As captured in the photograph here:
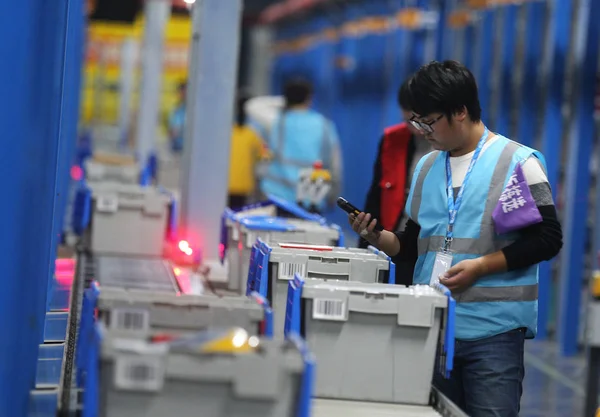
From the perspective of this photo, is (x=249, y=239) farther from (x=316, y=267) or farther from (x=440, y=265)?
(x=440, y=265)

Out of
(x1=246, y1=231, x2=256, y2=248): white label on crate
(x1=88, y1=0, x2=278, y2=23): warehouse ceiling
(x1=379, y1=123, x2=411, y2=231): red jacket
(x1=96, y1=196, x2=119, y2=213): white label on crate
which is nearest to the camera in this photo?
(x1=246, y1=231, x2=256, y2=248): white label on crate

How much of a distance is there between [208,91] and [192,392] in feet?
18.1

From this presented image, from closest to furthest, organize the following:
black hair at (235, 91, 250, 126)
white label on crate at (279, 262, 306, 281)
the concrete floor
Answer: white label on crate at (279, 262, 306, 281), the concrete floor, black hair at (235, 91, 250, 126)

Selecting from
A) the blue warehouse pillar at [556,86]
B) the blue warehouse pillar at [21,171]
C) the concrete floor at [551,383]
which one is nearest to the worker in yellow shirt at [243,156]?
the blue warehouse pillar at [556,86]

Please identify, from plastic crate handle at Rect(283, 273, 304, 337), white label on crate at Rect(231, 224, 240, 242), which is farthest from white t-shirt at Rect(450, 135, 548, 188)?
white label on crate at Rect(231, 224, 240, 242)

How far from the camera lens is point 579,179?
30.6ft

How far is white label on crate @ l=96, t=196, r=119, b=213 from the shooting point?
724cm

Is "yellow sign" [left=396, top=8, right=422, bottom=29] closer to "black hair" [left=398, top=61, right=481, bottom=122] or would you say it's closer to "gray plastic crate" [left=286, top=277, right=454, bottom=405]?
"black hair" [left=398, top=61, right=481, bottom=122]

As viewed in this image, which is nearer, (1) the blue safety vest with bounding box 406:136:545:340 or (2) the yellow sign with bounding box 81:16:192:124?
(1) the blue safety vest with bounding box 406:136:545:340

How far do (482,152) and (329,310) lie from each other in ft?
2.62

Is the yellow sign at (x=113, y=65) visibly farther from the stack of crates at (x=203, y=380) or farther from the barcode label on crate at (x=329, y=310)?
the stack of crates at (x=203, y=380)

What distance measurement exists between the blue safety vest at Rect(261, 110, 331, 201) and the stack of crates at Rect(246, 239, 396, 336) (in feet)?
15.6

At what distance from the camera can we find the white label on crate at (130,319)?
295 centimetres

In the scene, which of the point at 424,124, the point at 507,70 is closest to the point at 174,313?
the point at 424,124
